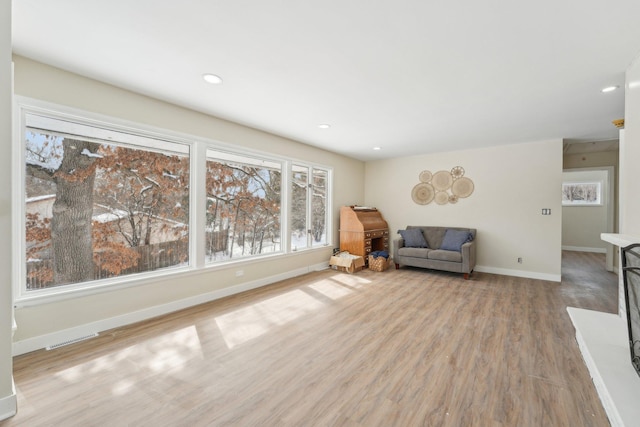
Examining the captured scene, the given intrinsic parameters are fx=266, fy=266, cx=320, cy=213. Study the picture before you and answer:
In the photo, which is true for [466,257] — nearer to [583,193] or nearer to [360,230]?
[360,230]

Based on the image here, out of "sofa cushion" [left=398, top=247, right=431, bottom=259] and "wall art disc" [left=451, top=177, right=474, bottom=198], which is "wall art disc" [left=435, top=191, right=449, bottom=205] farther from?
"sofa cushion" [left=398, top=247, right=431, bottom=259]

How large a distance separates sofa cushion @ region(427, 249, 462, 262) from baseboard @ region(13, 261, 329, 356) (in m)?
2.93

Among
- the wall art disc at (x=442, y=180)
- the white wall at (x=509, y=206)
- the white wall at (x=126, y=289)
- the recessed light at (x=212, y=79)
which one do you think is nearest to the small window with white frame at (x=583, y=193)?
the white wall at (x=509, y=206)

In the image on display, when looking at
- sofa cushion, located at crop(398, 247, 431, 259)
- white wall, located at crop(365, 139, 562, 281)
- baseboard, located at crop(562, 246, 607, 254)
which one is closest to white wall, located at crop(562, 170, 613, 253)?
baseboard, located at crop(562, 246, 607, 254)

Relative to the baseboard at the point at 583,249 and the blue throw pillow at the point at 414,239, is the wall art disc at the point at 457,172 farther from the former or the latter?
the baseboard at the point at 583,249

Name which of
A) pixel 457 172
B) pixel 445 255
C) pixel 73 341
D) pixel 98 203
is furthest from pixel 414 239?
pixel 73 341

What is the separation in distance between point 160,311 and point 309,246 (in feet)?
9.10

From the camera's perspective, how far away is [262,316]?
304 centimetres

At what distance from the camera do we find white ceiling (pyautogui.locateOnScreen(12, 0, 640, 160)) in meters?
1.66

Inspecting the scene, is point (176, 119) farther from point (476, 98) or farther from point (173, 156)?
point (476, 98)

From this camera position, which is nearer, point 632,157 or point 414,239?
point 632,157

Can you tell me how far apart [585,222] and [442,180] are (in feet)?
18.2

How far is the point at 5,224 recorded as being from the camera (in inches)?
61.8

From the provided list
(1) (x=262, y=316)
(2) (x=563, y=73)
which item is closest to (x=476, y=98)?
(2) (x=563, y=73)
